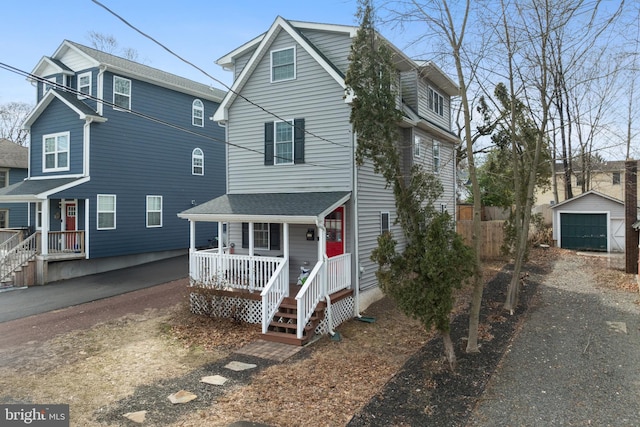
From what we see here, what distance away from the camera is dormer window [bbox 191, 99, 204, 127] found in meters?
21.0

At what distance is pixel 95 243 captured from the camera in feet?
54.9

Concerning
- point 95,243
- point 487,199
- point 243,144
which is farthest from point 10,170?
point 487,199

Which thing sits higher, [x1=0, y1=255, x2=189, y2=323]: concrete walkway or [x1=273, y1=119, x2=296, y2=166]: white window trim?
[x1=273, y1=119, x2=296, y2=166]: white window trim

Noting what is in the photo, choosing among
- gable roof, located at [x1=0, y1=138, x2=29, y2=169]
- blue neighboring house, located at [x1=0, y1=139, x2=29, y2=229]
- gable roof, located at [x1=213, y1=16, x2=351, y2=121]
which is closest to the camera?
gable roof, located at [x1=213, y1=16, x2=351, y2=121]

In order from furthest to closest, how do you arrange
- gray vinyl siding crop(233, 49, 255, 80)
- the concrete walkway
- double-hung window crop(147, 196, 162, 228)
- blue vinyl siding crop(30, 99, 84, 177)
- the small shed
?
the small shed → double-hung window crop(147, 196, 162, 228) → blue vinyl siding crop(30, 99, 84, 177) → gray vinyl siding crop(233, 49, 255, 80) → the concrete walkway

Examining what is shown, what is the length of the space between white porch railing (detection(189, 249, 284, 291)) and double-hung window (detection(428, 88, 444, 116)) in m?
9.10

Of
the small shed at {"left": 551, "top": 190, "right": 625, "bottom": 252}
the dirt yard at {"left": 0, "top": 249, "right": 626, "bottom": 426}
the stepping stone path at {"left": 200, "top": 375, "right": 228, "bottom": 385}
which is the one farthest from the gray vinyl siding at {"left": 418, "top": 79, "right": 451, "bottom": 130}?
the small shed at {"left": 551, "top": 190, "right": 625, "bottom": 252}

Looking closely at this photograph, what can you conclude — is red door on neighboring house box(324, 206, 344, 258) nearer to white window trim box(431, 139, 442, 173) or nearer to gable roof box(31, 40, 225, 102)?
white window trim box(431, 139, 442, 173)

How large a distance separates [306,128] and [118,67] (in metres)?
10.8

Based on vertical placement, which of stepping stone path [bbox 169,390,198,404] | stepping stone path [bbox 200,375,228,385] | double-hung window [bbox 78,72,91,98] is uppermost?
double-hung window [bbox 78,72,91,98]

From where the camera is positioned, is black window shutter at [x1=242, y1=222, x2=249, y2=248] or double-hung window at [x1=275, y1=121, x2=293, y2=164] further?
black window shutter at [x1=242, y1=222, x2=249, y2=248]

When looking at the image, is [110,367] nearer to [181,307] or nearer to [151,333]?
[151,333]

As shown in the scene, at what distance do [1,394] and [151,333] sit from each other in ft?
11.0

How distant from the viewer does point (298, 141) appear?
38.7 ft
